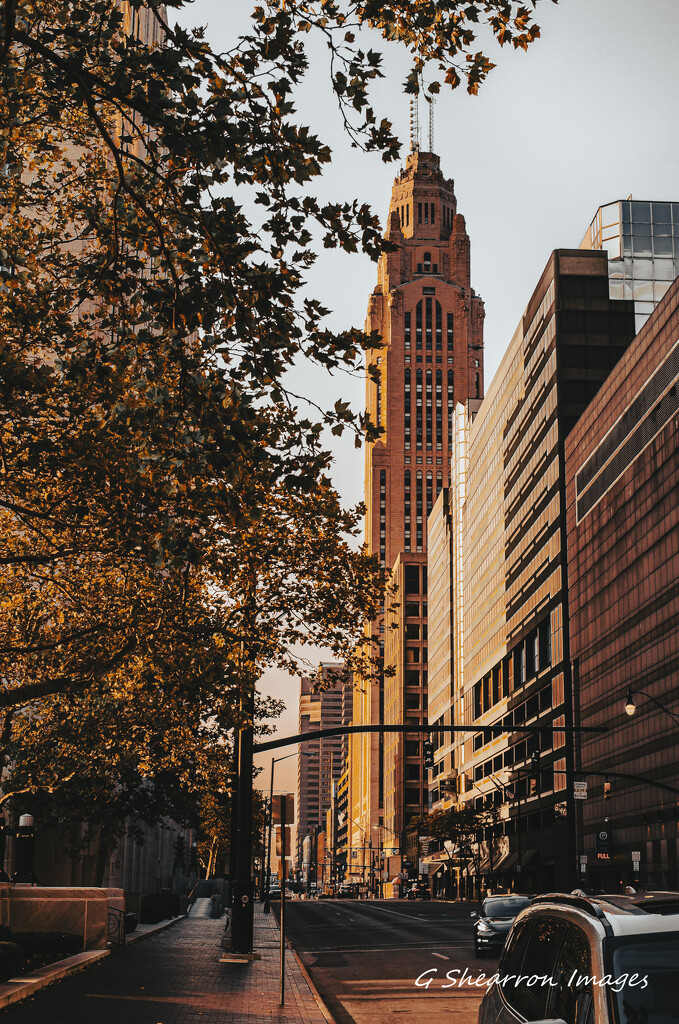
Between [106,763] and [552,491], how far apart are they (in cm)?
6845

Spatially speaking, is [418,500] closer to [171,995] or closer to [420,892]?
[420,892]

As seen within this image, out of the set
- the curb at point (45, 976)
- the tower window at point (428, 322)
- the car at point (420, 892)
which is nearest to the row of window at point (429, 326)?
the tower window at point (428, 322)

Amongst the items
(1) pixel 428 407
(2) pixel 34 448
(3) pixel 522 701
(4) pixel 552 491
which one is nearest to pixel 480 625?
(3) pixel 522 701

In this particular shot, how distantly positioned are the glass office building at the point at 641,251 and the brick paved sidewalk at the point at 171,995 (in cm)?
7721

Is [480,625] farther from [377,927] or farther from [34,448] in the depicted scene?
[34,448]

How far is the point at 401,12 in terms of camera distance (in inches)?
374

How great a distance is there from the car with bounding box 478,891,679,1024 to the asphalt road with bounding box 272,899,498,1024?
10737 mm

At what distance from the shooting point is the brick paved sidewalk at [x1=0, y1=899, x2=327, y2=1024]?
52.2 feet

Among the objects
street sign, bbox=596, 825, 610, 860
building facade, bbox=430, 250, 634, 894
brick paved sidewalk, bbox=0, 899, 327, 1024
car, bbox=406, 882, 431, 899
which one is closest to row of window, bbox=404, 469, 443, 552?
building facade, bbox=430, 250, 634, 894

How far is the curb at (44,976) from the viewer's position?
55.0 ft

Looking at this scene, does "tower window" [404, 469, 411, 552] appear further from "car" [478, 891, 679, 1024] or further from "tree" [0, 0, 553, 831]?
"car" [478, 891, 679, 1024]

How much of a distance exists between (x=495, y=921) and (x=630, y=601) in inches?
1888

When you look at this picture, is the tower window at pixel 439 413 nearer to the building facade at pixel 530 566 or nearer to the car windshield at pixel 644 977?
the building facade at pixel 530 566

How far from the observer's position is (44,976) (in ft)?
63.4
